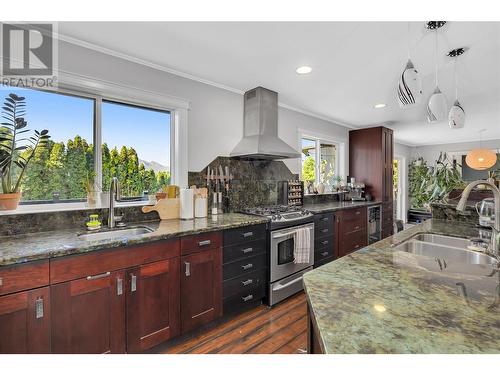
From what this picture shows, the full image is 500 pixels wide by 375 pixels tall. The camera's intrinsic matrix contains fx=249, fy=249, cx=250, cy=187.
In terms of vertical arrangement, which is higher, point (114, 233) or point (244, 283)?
point (114, 233)

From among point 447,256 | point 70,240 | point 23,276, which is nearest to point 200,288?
point 70,240

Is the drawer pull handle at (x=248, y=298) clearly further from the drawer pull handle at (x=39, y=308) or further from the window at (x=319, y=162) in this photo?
the window at (x=319, y=162)

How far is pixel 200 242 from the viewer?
202 cm

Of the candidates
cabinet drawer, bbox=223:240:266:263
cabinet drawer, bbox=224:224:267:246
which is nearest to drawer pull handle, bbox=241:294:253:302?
cabinet drawer, bbox=223:240:266:263

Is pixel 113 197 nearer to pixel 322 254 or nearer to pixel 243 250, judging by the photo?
pixel 243 250

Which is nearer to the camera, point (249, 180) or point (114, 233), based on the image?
point (114, 233)

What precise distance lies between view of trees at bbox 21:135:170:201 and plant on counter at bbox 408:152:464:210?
524 centimetres

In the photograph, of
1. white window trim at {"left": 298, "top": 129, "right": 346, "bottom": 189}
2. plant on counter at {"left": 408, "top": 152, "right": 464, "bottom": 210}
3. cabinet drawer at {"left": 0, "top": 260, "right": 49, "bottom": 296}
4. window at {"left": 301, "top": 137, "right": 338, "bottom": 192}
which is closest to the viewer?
cabinet drawer at {"left": 0, "top": 260, "right": 49, "bottom": 296}

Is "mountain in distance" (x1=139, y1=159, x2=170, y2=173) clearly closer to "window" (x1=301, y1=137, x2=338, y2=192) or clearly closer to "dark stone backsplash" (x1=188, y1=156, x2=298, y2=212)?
"dark stone backsplash" (x1=188, y1=156, x2=298, y2=212)

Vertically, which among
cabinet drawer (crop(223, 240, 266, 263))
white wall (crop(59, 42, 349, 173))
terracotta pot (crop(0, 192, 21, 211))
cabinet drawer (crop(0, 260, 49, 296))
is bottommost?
cabinet drawer (crop(223, 240, 266, 263))

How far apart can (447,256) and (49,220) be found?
8.94ft

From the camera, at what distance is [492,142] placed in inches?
259

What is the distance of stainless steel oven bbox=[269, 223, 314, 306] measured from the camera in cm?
255

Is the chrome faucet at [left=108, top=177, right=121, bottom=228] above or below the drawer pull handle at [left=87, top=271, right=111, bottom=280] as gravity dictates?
above
